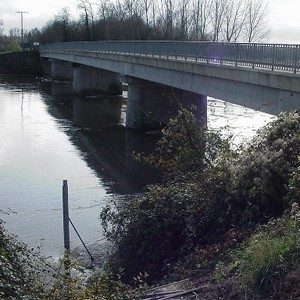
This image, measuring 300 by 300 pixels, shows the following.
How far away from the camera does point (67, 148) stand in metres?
28.4

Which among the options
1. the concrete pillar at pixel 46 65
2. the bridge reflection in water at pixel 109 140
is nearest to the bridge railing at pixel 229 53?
the bridge reflection in water at pixel 109 140

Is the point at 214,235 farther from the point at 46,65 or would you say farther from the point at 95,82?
the point at 46,65

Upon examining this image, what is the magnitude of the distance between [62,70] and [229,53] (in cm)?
5995

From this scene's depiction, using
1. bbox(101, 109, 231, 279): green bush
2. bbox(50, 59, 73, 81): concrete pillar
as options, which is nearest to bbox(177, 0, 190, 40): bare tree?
bbox(50, 59, 73, 81): concrete pillar

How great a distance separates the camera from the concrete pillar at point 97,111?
38.3 metres

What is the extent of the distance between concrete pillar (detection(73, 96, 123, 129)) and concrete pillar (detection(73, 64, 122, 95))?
1.30 meters

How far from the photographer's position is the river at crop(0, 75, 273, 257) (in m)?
15.6

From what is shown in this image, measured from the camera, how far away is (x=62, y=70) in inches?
3098

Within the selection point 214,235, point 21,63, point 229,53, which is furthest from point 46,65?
point 214,235

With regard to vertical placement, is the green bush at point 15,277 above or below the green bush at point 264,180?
below

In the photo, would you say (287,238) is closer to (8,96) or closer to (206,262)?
(206,262)

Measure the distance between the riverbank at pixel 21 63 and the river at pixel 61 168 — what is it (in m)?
46.0

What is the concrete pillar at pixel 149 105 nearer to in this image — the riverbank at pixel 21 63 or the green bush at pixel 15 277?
the green bush at pixel 15 277

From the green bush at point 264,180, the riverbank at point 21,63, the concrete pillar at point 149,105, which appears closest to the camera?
the green bush at point 264,180
